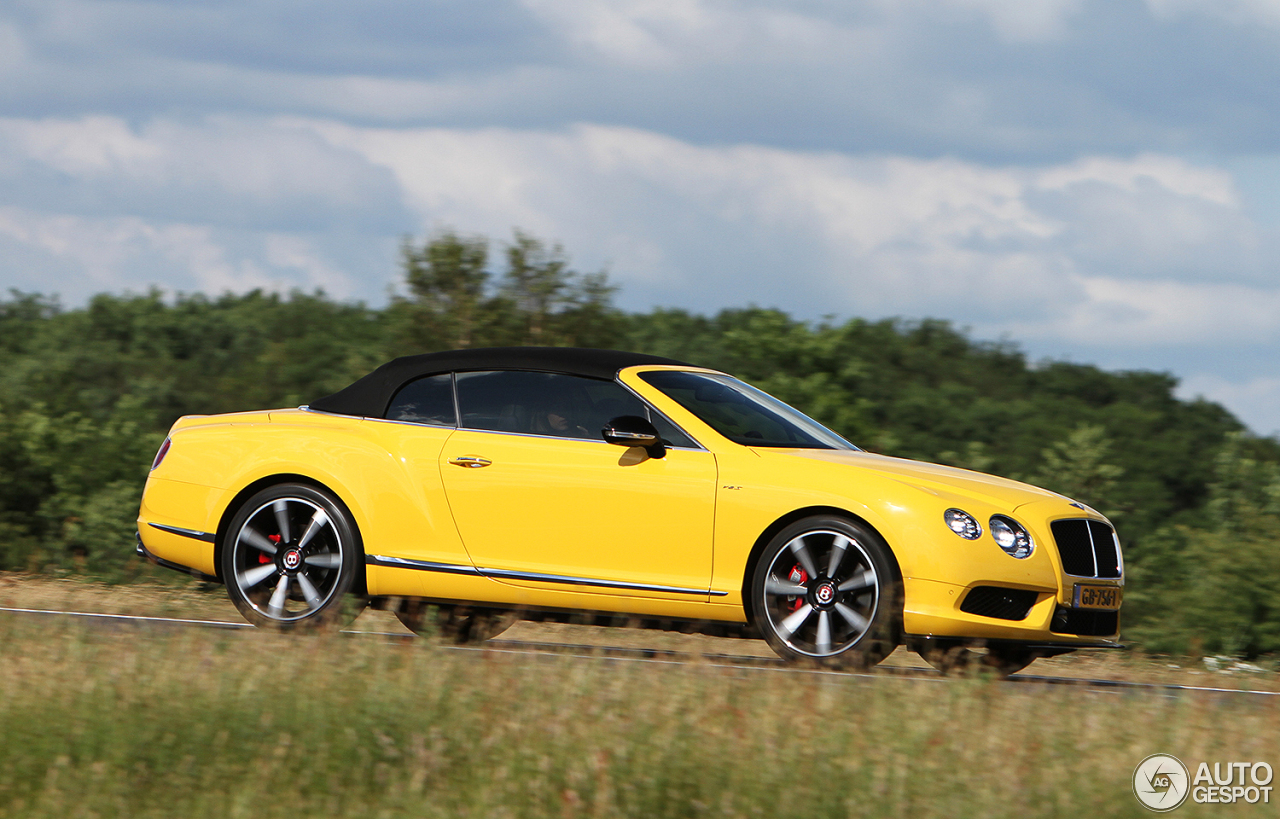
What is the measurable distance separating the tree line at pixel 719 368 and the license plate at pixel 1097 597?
17.6 feet

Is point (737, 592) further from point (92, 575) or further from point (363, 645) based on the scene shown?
point (92, 575)

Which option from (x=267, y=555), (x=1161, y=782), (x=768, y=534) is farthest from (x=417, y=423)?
(x=1161, y=782)

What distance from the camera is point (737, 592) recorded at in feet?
24.8

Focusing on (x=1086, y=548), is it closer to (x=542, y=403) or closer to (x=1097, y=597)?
(x=1097, y=597)

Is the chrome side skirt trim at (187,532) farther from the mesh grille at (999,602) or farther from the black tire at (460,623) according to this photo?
the mesh grille at (999,602)

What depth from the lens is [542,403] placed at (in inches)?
323

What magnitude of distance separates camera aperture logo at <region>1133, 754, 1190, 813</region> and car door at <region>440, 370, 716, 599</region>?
8.89ft

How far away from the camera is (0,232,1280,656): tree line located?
20266 millimetres

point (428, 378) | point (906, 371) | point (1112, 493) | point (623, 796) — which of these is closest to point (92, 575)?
point (428, 378)

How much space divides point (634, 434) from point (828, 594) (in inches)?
49.8

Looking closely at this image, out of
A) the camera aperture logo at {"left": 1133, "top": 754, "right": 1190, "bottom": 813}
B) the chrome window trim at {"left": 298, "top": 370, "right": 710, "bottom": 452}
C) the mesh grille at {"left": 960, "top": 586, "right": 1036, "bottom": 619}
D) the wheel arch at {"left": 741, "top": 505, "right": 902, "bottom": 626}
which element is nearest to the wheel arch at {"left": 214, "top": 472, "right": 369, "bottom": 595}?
the chrome window trim at {"left": 298, "top": 370, "right": 710, "bottom": 452}

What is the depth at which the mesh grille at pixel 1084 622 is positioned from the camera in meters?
7.42

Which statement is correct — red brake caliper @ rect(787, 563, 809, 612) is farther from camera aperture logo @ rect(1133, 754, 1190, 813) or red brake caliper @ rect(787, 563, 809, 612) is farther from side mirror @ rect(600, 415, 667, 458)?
camera aperture logo @ rect(1133, 754, 1190, 813)

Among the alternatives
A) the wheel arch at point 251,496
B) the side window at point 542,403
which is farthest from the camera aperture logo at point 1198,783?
the wheel arch at point 251,496
